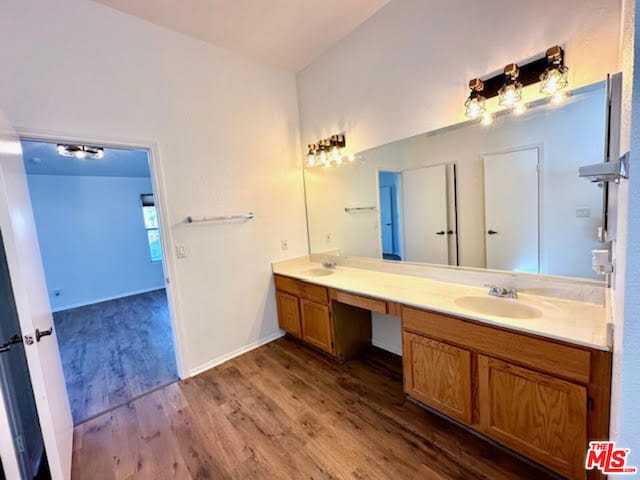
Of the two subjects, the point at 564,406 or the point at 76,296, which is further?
the point at 76,296

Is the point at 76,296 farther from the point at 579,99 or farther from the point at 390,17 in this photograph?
the point at 579,99

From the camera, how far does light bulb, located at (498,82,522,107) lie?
5.37 feet

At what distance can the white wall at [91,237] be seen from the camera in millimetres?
4961

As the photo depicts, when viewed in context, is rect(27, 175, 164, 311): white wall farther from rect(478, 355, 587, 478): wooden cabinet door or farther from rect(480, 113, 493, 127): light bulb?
rect(478, 355, 587, 478): wooden cabinet door

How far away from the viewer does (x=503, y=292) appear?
1761 mm

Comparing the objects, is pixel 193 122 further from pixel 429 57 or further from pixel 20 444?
pixel 20 444

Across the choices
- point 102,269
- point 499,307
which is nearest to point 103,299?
point 102,269

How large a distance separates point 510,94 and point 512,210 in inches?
27.9

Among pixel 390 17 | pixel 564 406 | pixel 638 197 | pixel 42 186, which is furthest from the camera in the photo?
pixel 42 186

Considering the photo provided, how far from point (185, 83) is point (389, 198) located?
2088 millimetres

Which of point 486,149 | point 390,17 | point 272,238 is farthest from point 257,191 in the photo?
point 486,149

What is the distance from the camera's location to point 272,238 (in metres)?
3.11

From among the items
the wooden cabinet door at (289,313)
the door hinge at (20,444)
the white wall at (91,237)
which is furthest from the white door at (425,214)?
the white wall at (91,237)

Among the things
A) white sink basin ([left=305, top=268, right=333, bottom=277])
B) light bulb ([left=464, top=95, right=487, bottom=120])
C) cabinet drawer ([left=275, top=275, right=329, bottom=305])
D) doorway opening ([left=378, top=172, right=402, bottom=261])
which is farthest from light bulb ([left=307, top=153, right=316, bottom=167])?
light bulb ([left=464, top=95, right=487, bottom=120])
